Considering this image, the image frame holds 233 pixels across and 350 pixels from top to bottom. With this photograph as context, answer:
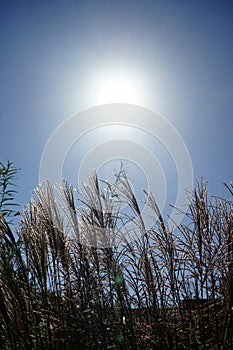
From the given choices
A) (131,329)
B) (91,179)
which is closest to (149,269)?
(131,329)

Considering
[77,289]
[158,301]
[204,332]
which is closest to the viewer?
[204,332]

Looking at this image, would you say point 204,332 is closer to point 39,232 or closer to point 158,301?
point 158,301

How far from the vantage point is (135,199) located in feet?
9.10

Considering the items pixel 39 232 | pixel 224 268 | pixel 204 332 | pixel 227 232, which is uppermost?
pixel 39 232

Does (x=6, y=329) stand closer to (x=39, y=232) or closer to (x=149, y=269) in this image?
(x=39, y=232)

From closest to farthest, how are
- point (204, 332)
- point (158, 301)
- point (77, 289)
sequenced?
point (204, 332) → point (158, 301) → point (77, 289)

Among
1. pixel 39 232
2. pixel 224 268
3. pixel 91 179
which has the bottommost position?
pixel 224 268

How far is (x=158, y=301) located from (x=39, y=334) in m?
0.77

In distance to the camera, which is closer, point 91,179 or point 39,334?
point 39,334

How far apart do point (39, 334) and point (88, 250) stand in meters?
0.60

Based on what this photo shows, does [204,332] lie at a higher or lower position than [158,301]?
lower

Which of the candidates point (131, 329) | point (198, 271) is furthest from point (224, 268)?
point (131, 329)

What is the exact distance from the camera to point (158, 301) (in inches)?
103

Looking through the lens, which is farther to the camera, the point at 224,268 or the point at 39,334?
the point at 39,334
